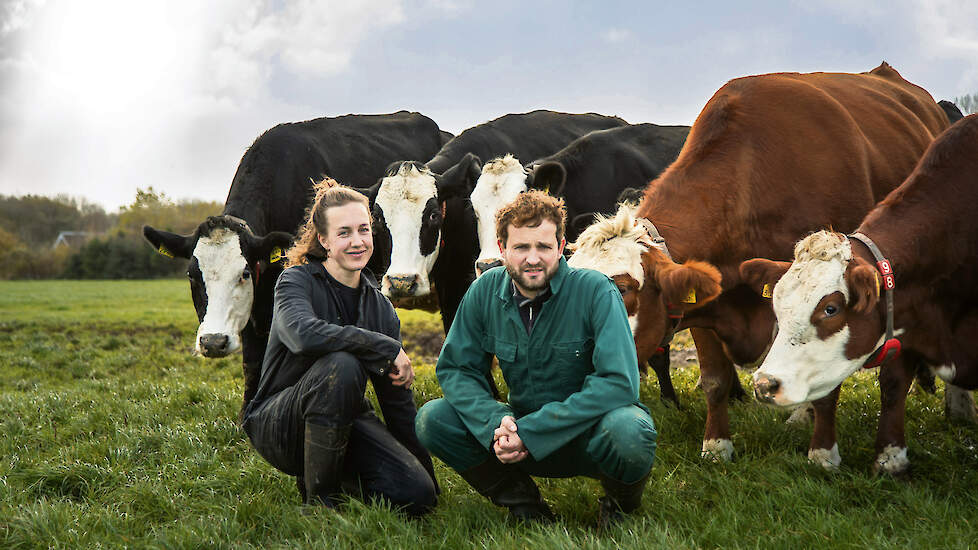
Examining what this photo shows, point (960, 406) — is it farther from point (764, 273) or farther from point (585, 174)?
point (585, 174)

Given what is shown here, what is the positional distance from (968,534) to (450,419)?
2176 millimetres

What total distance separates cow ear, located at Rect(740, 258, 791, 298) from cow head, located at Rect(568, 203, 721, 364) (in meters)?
0.22

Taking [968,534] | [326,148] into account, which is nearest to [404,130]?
[326,148]

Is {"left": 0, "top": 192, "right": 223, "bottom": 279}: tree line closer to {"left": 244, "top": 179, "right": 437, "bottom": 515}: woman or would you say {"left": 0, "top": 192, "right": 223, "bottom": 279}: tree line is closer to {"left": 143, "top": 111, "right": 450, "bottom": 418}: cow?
{"left": 143, "top": 111, "right": 450, "bottom": 418}: cow

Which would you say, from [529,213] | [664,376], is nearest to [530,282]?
[529,213]

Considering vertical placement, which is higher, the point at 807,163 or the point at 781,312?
the point at 807,163

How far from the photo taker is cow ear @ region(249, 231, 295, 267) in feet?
20.5

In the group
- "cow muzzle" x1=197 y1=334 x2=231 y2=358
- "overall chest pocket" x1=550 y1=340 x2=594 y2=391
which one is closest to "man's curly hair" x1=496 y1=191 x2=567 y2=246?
"overall chest pocket" x1=550 y1=340 x2=594 y2=391

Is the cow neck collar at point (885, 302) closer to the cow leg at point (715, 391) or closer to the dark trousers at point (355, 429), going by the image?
the cow leg at point (715, 391)

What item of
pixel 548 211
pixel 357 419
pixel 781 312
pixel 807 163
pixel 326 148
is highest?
pixel 326 148

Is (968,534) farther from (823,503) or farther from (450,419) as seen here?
(450,419)

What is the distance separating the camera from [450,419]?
329 centimetres

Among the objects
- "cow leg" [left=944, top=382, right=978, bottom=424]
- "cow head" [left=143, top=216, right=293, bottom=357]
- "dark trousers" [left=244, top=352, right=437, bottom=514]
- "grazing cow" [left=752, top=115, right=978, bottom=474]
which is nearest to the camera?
"dark trousers" [left=244, top=352, right=437, bottom=514]

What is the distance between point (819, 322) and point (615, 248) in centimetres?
109
